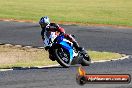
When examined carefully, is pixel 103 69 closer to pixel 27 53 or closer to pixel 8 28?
pixel 27 53

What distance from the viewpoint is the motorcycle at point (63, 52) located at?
19438 mm

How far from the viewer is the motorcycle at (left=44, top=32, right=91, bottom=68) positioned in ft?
63.8

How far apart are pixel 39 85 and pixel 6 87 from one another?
1.00 meters

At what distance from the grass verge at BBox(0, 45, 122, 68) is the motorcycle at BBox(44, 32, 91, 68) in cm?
93

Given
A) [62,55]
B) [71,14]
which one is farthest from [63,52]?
[71,14]

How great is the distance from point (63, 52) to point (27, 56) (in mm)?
4036

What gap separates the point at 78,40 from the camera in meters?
30.4

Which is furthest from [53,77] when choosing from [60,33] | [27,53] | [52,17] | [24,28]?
[52,17]

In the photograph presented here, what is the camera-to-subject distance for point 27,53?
24.2 metres

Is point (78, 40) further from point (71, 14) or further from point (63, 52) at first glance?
point (71, 14)

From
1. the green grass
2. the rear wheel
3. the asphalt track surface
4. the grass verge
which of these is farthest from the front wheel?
the green grass

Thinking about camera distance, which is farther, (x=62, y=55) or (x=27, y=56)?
(x=27, y=56)

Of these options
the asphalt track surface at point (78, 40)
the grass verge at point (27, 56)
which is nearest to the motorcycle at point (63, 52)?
the asphalt track surface at point (78, 40)

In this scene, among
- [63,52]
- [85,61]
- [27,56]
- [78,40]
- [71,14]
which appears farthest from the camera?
[71,14]
